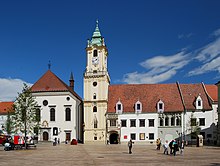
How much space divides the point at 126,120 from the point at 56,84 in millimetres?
18497

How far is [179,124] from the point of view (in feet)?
201

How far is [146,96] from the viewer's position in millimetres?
66125

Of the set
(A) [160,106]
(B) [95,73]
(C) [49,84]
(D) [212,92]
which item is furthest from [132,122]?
(C) [49,84]

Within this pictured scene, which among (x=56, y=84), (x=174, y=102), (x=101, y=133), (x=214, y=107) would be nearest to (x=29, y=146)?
(x=101, y=133)

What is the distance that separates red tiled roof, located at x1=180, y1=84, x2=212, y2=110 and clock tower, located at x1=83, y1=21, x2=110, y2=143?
1681 centimetres

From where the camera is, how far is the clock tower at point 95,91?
64188mm

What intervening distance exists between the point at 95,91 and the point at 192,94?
20.7m

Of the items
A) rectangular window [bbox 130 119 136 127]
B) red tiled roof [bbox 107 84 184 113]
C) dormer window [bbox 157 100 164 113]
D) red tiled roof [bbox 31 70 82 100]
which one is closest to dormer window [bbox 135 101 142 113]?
red tiled roof [bbox 107 84 184 113]

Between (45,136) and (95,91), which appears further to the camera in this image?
(45,136)

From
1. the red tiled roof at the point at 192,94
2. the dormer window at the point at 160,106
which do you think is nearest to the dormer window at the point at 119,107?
the dormer window at the point at 160,106

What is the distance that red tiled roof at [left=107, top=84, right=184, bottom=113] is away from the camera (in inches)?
2491

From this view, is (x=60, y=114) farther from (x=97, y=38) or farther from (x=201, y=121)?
(x=201, y=121)

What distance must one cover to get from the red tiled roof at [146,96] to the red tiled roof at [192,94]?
49.9 inches

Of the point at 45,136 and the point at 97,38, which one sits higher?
the point at 97,38
